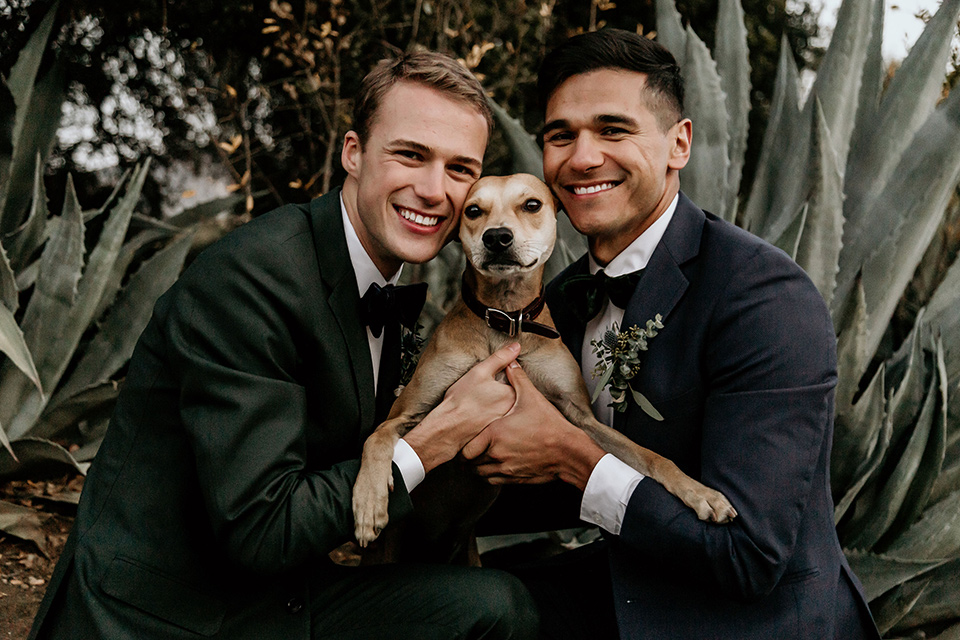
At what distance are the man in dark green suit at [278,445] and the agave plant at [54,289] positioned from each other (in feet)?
4.05

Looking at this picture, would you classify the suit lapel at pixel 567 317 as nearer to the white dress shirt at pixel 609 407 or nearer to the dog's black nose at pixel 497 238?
the white dress shirt at pixel 609 407

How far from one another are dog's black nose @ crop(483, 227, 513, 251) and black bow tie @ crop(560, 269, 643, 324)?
227mm

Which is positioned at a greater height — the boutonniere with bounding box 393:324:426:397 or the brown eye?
the brown eye

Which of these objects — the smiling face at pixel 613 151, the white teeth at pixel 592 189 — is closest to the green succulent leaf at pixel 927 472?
the smiling face at pixel 613 151

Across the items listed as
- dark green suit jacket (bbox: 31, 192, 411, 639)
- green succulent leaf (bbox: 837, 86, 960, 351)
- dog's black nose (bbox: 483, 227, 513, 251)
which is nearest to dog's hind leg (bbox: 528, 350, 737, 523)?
dog's black nose (bbox: 483, 227, 513, 251)

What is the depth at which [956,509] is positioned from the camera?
8.70ft

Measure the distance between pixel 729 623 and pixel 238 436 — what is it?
4.38ft

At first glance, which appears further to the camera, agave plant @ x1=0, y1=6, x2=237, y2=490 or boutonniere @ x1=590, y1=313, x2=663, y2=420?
agave plant @ x1=0, y1=6, x2=237, y2=490

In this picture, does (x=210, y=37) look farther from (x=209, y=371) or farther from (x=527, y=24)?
(x=209, y=371)

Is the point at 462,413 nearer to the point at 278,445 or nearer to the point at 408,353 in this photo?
the point at 408,353

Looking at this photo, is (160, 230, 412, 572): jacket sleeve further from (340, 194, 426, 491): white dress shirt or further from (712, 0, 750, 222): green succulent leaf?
(712, 0, 750, 222): green succulent leaf

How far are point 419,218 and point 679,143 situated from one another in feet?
2.87

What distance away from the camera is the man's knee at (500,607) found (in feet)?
6.76

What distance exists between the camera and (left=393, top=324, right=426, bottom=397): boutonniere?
103 inches
